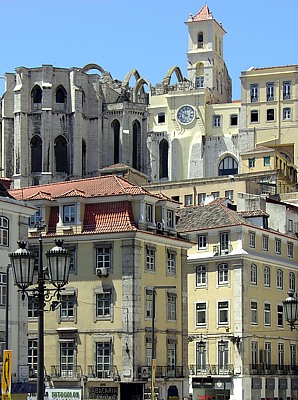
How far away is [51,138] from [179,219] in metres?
81.5

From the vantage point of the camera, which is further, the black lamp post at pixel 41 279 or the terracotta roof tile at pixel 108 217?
the terracotta roof tile at pixel 108 217

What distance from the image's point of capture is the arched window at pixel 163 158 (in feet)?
540

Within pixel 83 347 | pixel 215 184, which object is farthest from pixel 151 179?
pixel 83 347

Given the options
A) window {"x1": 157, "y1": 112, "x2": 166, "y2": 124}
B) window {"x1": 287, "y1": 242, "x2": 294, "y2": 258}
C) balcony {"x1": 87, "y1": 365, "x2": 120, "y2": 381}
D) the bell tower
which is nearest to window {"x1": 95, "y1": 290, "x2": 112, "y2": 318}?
balcony {"x1": 87, "y1": 365, "x2": 120, "y2": 381}

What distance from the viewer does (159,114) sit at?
541 feet

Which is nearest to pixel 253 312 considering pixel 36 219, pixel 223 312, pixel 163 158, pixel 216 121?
pixel 223 312

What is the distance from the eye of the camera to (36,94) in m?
166

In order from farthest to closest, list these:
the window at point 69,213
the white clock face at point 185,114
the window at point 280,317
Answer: the white clock face at point 185,114, the window at point 280,317, the window at point 69,213

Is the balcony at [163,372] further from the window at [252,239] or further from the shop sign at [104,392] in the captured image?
the window at [252,239]

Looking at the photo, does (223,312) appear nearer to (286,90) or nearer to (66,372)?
(66,372)

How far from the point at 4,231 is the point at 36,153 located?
106023mm

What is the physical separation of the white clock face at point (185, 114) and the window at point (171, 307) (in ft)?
308

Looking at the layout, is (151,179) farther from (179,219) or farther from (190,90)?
(179,219)

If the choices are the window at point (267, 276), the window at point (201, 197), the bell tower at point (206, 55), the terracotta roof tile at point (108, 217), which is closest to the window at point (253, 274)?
the window at point (267, 276)
